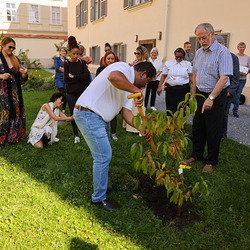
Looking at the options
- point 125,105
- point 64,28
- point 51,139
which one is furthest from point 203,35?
point 64,28

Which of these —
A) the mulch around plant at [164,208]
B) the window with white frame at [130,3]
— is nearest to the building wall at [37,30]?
the window with white frame at [130,3]

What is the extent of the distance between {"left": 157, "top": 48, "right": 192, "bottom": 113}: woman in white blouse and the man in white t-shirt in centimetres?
267

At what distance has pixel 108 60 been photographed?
497cm

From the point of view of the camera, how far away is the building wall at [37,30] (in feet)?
92.9

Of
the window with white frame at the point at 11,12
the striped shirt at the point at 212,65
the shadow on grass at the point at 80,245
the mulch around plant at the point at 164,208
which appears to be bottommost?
the shadow on grass at the point at 80,245

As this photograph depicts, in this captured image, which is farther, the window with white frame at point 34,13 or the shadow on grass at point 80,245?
the window with white frame at point 34,13

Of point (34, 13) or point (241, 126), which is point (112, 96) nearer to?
point (241, 126)

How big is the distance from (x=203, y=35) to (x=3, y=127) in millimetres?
3734

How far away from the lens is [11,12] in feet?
93.4

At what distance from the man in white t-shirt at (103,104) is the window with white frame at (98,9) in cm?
1592

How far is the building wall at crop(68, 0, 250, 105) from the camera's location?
8227mm

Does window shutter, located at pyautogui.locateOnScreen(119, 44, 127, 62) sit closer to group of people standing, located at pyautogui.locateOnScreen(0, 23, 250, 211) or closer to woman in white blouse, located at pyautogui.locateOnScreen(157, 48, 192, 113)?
group of people standing, located at pyautogui.locateOnScreen(0, 23, 250, 211)

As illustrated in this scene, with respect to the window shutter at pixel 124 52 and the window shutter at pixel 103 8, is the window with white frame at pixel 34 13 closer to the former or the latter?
the window shutter at pixel 103 8

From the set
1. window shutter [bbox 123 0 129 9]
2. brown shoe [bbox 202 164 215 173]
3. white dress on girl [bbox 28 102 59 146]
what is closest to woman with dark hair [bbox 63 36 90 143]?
white dress on girl [bbox 28 102 59 146]
